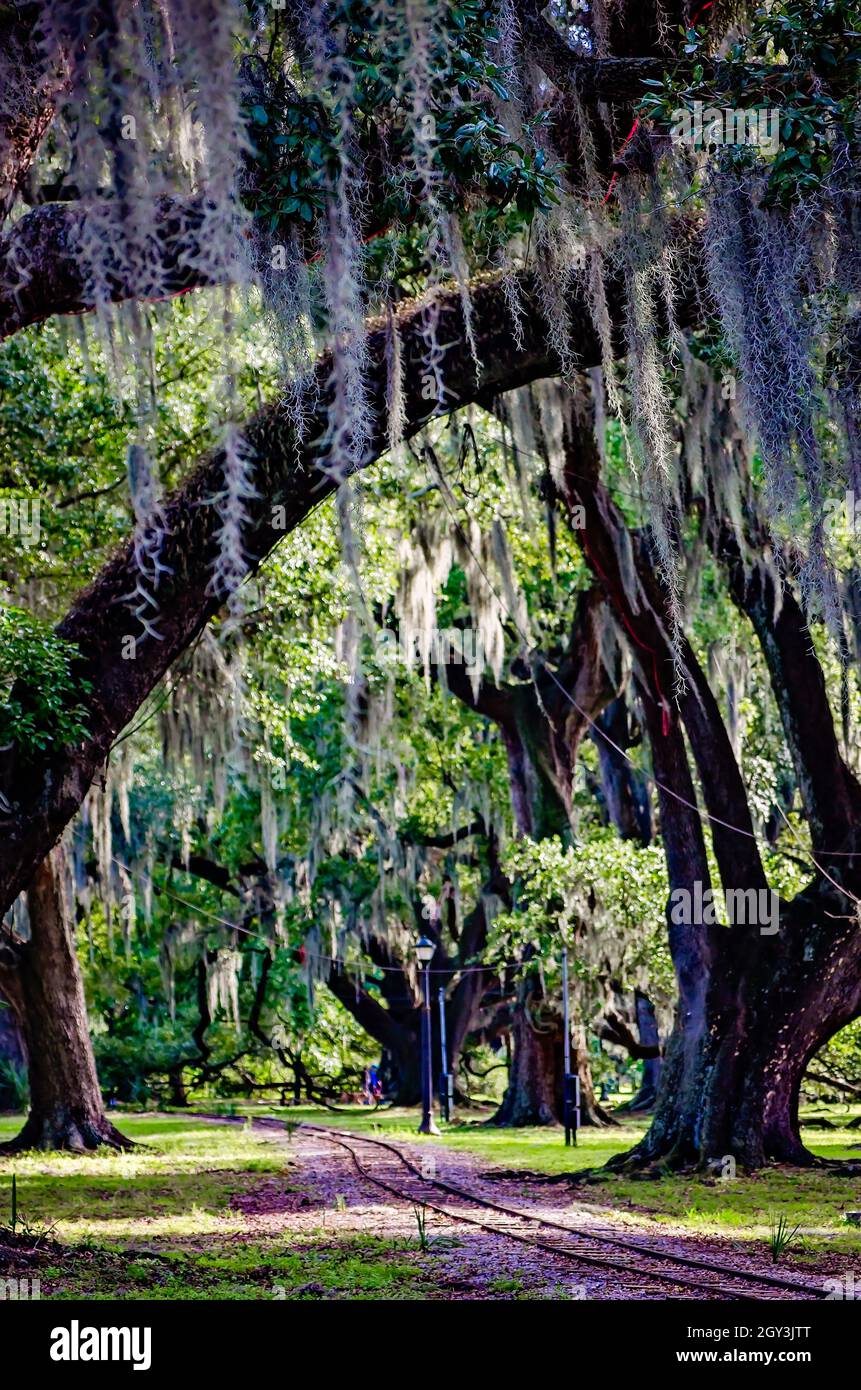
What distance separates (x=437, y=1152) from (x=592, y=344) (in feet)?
33.2

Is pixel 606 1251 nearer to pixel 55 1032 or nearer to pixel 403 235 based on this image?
pixel 403 235

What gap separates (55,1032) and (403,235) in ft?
31.5

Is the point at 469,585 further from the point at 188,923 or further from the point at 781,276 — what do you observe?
the point at 188,923

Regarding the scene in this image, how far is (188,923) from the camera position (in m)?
24.5

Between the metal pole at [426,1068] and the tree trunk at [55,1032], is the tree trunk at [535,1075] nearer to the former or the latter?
the metal pole at [426,1068]

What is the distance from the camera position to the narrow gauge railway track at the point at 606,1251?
6.07 metres

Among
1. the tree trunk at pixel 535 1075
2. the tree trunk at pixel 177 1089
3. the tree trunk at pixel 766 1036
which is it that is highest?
the tree trunk at pixel 766 1036

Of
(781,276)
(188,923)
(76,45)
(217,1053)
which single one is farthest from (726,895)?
(217,1053)

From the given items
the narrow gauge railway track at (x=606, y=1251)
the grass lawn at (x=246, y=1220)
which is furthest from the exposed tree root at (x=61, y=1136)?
the narrow gauge railway track at (x=606, y=1251)

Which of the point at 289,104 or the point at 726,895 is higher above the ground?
the point at 289,104

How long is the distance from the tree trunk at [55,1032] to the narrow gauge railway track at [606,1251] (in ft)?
12.7

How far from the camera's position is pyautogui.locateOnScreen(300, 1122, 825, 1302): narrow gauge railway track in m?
6.07

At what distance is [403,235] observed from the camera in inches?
262
